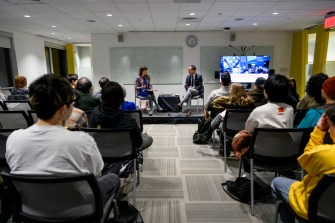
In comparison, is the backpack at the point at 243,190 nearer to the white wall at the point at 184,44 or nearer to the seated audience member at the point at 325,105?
the seated audience member at the point at 325,105

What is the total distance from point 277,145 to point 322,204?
77 cm

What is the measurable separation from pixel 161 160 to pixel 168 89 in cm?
492

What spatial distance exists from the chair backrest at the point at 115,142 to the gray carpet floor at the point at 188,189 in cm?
59

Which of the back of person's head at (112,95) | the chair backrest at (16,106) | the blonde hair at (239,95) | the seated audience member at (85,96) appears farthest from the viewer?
the chair backrest at (16,106)

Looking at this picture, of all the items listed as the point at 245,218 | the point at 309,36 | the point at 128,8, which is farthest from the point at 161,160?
the point at 309,36

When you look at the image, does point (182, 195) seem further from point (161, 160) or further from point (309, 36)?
point (309, 36)

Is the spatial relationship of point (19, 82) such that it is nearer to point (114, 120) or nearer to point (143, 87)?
point (143, 87)

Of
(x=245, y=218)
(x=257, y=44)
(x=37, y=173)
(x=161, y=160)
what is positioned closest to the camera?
(x=37, y=173)

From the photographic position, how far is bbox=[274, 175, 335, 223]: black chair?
1102mm

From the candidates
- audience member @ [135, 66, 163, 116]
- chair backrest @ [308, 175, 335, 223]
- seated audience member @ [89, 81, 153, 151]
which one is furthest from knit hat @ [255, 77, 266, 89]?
audience member @ [135, 66, 163, 116]

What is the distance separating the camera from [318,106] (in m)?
2.03

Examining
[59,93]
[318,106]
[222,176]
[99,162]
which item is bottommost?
[222,176]

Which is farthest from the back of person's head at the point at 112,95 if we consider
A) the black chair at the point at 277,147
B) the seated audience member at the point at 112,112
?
the black chair at the point at 277,147

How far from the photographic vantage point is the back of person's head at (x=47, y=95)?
1094mm
